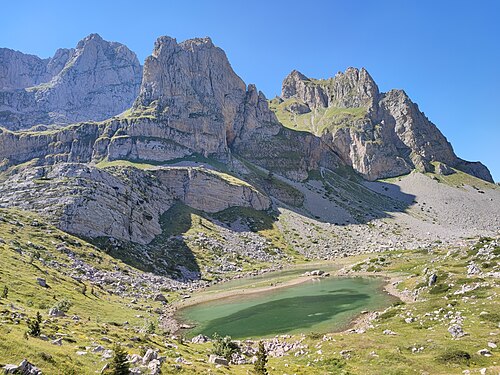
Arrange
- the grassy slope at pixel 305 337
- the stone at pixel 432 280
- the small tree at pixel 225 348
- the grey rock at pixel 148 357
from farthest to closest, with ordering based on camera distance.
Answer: the stone at pixel 432 280 → the small tree at pixel 225 348 → the grey rock at pixel 148 357 → the grassy slope at pixel 305 337

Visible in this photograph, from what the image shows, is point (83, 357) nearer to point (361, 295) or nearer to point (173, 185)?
point (361, 295)

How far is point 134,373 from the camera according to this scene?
67.5ft

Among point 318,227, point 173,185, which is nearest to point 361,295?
point 318,227

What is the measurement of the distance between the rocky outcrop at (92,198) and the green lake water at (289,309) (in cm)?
5758

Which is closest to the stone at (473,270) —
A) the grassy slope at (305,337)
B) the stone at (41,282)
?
the grassy slope at (305,337)

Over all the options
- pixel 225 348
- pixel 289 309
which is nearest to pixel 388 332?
pixel 225 348

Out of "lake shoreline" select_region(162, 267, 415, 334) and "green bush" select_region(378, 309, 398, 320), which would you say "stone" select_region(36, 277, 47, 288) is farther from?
"green bush" select_region(378, 309, 398, 320)

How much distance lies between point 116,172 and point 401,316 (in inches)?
5864

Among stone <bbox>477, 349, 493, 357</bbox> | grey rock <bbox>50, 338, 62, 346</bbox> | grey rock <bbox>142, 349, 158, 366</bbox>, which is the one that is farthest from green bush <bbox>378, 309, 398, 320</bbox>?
grey rock <bbox>50, 338, 62, 346</bbox>

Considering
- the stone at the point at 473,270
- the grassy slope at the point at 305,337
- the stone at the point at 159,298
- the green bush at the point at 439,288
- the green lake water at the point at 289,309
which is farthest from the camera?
the stone at the point at 159,298

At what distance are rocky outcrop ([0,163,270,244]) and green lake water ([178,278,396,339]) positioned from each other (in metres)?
57.6

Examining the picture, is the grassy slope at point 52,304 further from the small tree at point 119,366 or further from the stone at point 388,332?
the stone at point 388,332

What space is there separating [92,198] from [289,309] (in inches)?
3492

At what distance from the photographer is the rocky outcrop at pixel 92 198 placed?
113438 millimetres
